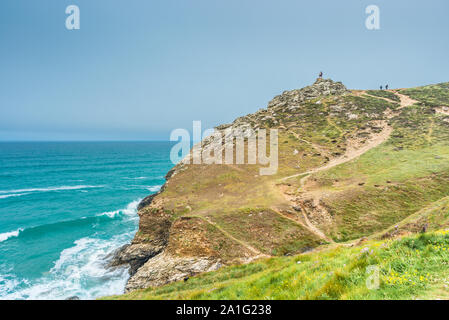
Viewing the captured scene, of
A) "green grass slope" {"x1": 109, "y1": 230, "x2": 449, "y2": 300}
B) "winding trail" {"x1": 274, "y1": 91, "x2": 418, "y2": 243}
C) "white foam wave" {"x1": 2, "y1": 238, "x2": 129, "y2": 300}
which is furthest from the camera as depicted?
"white foam wave" {"x1": 2, "y1": 238, "x2": 129, "y2": 300}

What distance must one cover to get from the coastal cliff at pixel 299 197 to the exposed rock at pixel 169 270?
0.11 m

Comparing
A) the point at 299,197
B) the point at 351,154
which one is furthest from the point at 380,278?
the point at 351,154

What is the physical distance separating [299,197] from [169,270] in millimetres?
18676

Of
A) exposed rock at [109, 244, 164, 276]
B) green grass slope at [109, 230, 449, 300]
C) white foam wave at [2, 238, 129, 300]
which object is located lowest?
white foam wave at [2, 238, 129, 300]

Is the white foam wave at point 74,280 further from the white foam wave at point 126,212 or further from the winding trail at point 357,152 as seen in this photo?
the winding trail at point 357,152

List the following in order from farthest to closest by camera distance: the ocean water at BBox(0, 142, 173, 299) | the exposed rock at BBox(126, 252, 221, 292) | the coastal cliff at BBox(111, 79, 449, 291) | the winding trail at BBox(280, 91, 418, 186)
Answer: the winding trail at BBox(280, 91, 418, 186), the ocean water at BBox(0, 142, 173, 299), the coastal cliff at BBox(111, 79, 449, 291), the exposed rock at BBox(126, 252, 221, 292)

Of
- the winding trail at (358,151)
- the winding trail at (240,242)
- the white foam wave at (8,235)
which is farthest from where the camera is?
the white foam wave at (8,235)

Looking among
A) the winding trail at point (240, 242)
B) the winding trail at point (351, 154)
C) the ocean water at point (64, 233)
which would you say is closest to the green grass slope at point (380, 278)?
the winding trail at point (240, 242)

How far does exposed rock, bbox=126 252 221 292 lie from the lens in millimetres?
21406

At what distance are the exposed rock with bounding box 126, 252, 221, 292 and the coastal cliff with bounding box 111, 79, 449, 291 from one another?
0.37 feet

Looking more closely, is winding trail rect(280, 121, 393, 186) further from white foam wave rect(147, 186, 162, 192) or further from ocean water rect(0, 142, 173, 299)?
white foam wave rect(147, 186, 162, 192)

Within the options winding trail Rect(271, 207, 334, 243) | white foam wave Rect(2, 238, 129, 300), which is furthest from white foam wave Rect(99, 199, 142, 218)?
winding trail Rect(271, 207, 334, 243)

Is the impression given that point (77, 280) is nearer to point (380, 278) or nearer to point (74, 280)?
point (74, 280)

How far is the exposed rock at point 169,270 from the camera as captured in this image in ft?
70.2
